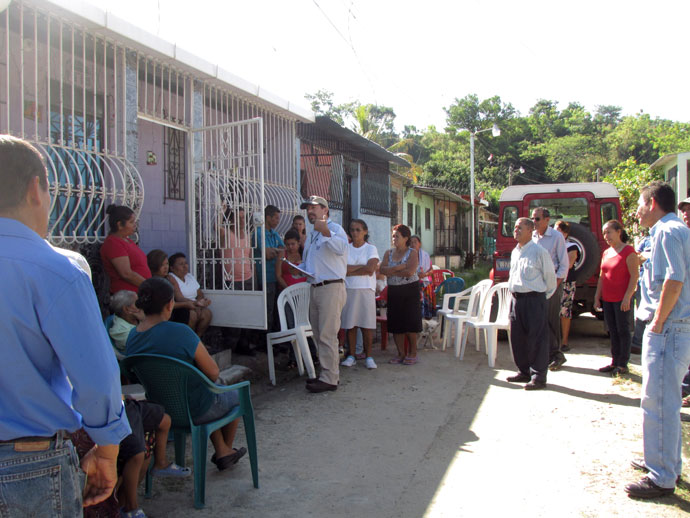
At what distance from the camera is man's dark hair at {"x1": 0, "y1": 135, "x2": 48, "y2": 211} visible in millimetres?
1442

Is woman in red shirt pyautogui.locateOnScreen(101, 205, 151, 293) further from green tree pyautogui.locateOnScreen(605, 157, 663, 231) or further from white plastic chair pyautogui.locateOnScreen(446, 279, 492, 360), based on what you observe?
green tree pyautogui.locateOnScreen(605, 157, 663, 231)

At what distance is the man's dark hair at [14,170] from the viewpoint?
1442mm

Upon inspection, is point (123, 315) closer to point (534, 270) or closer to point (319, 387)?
point (319, 387)

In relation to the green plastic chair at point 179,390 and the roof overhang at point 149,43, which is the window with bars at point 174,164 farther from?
the green plastic chair at point 179,390

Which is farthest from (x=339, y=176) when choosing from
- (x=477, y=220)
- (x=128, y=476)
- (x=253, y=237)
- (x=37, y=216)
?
(x=477, y=220)

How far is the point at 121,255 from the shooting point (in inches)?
177

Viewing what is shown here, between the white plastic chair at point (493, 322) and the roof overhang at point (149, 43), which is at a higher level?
the roof overhang at point (149, 43)

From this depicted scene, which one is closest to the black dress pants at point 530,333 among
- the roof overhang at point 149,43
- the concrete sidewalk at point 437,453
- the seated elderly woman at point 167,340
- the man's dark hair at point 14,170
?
the concrete sidewalk at point 437,453

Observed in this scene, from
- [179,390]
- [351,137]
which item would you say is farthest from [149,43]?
[351,137]

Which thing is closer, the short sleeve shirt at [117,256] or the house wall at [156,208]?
the short sleeve shirt at [117,256]

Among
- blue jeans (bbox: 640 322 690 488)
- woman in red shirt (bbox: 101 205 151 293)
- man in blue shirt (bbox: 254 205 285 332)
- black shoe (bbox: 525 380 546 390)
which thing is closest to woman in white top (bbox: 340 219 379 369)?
man in blue shirt (bbox: 254 205 285 332)

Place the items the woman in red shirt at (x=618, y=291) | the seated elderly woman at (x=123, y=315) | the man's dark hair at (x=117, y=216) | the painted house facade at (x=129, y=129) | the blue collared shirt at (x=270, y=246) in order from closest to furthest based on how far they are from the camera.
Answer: the seated elderly woman at (x=123, y=315) < the painted house facade at (x=129, y=129) < the man's dark hair at (x=117, y=216) < the woman in red shirt at (x=618, y=291) < the blue collared shirt at (x=270, y=246)

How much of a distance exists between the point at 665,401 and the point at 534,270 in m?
2.44

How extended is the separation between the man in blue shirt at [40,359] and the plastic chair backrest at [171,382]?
4.50 feet
